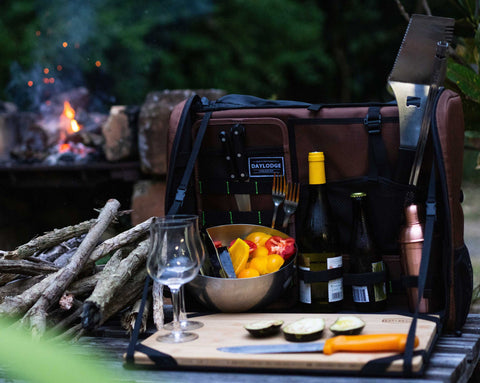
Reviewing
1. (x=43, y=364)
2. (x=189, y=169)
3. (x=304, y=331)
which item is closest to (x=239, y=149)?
(x=189, y=169)

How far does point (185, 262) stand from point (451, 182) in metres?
0.69

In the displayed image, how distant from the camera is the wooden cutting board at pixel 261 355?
1.22 meters

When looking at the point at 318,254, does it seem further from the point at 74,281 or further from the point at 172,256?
the point at 74,281

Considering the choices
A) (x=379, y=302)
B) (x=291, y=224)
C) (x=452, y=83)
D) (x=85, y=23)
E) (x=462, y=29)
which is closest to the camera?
(x=379, y=302)

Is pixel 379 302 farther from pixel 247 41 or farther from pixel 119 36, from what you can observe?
pixel 247 41

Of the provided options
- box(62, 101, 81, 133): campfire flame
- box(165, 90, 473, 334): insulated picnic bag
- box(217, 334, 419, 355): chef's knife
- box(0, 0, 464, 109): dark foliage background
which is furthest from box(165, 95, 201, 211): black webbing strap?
box(0, 0, 464, 109): dark foliage background

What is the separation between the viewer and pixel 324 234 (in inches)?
67.9

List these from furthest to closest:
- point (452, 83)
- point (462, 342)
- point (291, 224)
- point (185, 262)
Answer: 1. point (452, 83)
2. point (291, 224)
3. point (462, 342)
4. point (185, 262)

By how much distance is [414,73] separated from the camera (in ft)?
5.36

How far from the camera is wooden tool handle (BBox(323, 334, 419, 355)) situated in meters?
1.23

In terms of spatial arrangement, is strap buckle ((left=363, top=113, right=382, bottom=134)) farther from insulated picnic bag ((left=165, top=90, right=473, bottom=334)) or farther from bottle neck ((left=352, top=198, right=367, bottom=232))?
bottle neck ((left=352, top=198, right=367, bottom=232))

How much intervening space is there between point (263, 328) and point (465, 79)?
5.20 feet

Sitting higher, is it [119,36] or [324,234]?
[119,36]

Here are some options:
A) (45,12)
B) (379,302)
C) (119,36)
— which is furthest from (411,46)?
(45,12)
